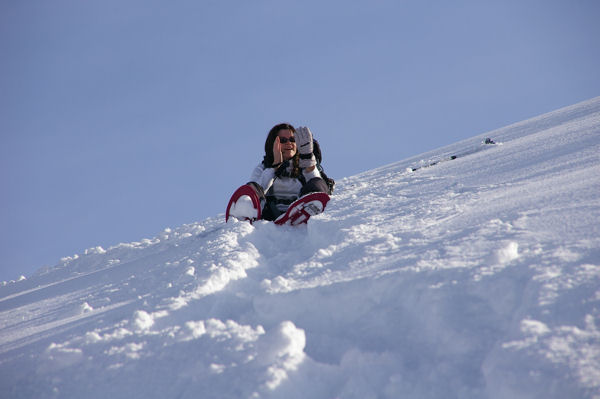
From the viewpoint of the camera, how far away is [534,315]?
1.23m

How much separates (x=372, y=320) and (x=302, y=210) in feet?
5.98

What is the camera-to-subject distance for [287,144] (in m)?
4.26

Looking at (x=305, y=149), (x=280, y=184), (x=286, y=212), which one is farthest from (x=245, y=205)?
(x=305, y=149)

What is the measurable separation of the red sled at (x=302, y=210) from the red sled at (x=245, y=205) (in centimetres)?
34

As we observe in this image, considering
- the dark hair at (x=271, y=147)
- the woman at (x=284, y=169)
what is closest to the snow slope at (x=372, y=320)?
the woman at (x=284, y=169)

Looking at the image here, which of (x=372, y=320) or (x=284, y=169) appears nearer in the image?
(x=372, y=320)

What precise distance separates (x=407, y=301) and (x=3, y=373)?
1.65m

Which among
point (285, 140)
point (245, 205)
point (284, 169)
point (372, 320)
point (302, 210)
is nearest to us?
point (372, 320)

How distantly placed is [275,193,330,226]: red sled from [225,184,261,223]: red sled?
34 centimetres

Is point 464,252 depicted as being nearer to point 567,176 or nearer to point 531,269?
point 531,269

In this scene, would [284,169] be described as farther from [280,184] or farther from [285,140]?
[285,140]

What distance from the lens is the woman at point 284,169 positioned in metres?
4.05

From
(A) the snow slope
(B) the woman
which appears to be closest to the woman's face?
(B) the woman

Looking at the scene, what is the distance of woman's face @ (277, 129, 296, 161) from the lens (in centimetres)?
423
